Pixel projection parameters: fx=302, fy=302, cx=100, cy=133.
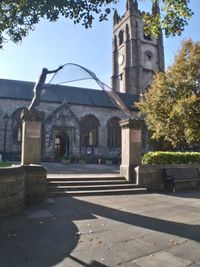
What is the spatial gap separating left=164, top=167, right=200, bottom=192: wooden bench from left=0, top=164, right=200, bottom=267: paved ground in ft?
12.4

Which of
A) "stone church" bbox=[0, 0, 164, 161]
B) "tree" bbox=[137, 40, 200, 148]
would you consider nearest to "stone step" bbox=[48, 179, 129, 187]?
"tree" bbox=[137, 40, 200, 148]

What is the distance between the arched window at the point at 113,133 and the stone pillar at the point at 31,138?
108ft

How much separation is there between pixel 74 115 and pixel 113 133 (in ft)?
23.8

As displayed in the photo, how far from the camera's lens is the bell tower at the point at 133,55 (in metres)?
54.7

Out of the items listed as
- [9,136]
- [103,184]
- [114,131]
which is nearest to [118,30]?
[114,131]

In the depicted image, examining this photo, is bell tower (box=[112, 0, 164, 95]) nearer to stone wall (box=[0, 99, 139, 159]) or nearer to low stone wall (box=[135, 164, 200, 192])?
stone wall (box=[0, 99, 139, 159])

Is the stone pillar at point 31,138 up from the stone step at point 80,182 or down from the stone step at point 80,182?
up

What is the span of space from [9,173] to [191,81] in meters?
17.2

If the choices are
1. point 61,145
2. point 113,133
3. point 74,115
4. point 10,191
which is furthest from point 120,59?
point 10,191

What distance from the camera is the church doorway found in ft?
133

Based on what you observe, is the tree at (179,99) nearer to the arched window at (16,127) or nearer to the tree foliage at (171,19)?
the tree foliage at (171,19)

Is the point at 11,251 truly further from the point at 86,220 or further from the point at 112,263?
the point at 86,220

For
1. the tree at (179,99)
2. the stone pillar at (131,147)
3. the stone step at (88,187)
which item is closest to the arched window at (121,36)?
the tree at (179,99)

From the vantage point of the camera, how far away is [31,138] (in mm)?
11742
